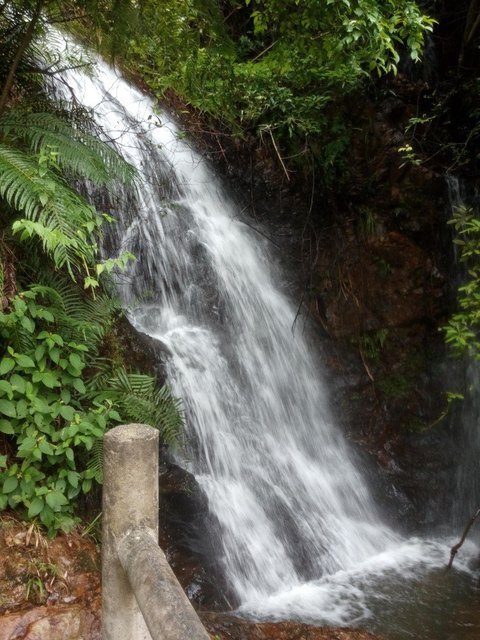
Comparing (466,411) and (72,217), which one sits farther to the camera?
(466,411)

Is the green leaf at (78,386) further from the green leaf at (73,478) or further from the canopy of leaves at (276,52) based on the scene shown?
the canopy of leaves at (276,52)

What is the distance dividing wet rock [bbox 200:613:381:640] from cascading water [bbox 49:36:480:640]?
461 mm

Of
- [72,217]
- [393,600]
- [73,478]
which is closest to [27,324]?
[72,217]

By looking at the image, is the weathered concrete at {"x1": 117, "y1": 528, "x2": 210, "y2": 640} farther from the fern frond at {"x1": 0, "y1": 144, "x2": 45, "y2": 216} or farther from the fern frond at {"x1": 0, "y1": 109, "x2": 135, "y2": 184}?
the fern frond at {"x1": 0, "y1": 109, "x2": 135, "y2": 184}

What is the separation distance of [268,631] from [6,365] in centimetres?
257

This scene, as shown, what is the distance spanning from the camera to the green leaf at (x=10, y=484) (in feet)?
9.52

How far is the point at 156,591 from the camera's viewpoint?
1427 mm

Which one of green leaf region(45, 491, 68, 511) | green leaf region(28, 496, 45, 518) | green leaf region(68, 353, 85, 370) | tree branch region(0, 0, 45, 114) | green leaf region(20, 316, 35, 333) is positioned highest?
tree branch region(0, 0, 45, 114)

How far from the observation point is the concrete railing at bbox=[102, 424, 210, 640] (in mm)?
1633

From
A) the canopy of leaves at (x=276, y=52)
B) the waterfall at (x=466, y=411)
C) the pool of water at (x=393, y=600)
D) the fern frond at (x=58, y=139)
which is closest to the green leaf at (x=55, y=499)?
the pool of water at (x=393, y=600)

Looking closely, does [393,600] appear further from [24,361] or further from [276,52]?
[276,52]

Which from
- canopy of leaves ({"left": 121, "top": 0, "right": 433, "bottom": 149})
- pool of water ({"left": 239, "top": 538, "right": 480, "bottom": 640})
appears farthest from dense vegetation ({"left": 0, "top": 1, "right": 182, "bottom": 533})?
pool of water ({"left": 239, "top": 538, "right": 480, "bottom": 640})

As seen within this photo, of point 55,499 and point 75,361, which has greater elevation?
point 75,361

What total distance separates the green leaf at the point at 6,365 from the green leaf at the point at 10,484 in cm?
62
